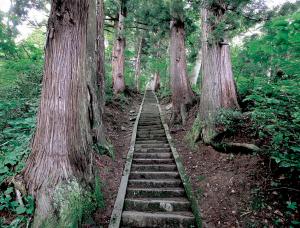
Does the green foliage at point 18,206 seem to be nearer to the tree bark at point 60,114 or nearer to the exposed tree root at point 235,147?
the tree bark at point 60,114

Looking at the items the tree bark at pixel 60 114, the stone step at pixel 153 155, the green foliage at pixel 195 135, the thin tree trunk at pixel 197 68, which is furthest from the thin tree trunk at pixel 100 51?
the thin tree trunk at pixel 197 68

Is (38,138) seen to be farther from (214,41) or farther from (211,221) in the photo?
(214,41)

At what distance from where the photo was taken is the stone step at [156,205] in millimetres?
4598

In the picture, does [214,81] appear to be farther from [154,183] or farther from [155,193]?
[155,193]

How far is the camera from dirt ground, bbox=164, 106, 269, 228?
13.0ft

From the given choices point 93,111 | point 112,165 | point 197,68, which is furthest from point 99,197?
point 197,68

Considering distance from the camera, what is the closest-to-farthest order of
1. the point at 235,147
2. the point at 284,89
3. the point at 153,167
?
the point at 284,89 → the point at 235,147 → the point at 153,167

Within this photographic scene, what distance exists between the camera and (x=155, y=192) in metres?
5.07

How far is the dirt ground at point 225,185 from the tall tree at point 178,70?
409 cm

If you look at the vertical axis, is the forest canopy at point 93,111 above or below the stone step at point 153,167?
above

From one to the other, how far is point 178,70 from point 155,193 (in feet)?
23.5

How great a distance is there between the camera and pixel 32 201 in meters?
3.44

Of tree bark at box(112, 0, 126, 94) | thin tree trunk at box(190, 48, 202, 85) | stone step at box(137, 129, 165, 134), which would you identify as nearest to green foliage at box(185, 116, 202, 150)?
stone step at box(137, 129, 165, 134)

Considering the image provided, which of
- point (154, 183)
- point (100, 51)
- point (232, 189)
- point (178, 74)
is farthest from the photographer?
point (178, 74)
